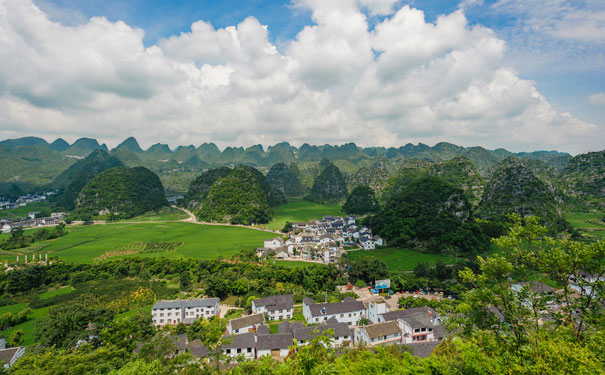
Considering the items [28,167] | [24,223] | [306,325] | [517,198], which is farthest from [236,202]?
[28,167]

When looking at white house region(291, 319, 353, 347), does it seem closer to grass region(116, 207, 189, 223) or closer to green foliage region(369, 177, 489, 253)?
green foliage region(369, 177, 489, 253)

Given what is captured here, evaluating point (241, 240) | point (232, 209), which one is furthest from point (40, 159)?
point (241, 240)

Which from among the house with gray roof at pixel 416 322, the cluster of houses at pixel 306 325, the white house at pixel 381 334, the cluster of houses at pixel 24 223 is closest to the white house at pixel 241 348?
the cluster of houses at pixel 306 325

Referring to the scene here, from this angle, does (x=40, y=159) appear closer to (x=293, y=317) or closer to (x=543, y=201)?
(x=293, y=317)

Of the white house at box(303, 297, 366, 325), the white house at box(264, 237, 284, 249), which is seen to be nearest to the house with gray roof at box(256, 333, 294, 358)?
the white house at box(303, 297, 366, 325)

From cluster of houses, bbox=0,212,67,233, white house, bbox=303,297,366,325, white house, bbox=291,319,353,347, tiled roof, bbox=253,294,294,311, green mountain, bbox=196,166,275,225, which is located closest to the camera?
white house, bbox=291,319,353,347
